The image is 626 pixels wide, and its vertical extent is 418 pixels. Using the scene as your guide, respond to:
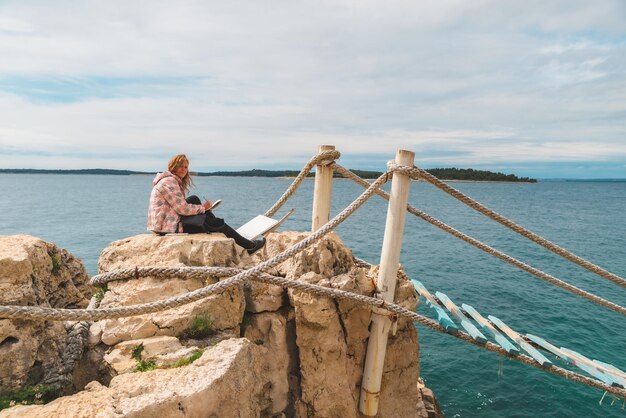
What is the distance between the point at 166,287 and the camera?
4.88m

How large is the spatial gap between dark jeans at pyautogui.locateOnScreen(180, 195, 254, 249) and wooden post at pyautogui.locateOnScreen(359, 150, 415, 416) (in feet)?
7.14

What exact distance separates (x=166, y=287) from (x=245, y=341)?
4.07 feet

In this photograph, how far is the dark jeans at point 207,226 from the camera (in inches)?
242

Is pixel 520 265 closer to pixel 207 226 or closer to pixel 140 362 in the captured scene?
pixel 207 226

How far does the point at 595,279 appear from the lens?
2073 cm

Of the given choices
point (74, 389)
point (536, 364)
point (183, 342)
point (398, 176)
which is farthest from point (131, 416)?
point (536, 364)

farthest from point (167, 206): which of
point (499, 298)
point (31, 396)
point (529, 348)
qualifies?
point (499, 298)

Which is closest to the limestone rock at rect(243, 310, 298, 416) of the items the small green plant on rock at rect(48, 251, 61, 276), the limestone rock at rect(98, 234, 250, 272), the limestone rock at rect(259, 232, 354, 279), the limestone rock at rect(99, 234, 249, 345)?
the limestone rock at rect(99, 234, 249, 345)

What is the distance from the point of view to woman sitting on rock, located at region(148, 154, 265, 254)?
6.03 meters

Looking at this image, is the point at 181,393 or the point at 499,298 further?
the point at 499,298

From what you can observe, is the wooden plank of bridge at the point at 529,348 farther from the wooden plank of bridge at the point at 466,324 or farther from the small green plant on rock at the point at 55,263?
the small green plant on rock at the point at 55,263

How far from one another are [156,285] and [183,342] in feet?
2.55

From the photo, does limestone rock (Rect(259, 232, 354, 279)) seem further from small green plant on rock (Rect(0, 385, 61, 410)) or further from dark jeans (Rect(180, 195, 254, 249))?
small green plant on rock (Rect(0, 385, 61, 410))

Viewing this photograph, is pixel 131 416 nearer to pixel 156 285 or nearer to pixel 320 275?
pixel 156 285
